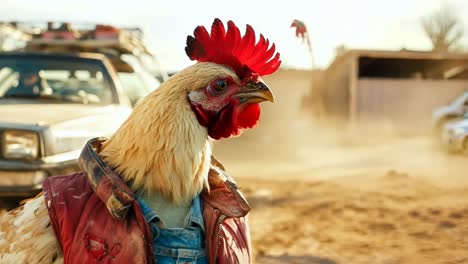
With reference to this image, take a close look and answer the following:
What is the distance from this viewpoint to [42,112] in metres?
4.68

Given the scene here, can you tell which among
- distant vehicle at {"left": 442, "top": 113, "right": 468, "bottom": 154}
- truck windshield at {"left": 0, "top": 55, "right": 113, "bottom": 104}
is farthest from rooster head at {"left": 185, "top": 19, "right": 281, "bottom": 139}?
distant vehicle at {"left": 442, "top": 113, "right": 468, "bottom": 154}

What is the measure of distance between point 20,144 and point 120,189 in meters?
2.58

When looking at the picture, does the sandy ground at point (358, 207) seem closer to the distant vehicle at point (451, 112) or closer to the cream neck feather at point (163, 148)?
the distant vehicle at point (451, 112)

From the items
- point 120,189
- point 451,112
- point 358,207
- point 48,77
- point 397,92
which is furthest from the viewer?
point 397,92

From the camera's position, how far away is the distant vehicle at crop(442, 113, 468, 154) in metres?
13.4

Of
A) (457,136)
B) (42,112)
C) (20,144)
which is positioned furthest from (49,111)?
(457,136)

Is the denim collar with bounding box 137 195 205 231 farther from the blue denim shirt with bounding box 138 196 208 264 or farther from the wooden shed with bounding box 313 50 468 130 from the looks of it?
the wooden shed with bounding box 313 50 468 130

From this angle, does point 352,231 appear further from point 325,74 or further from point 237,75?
point 325,74

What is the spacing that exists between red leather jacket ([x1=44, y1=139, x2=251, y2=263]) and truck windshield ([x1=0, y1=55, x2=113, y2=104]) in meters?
3.57

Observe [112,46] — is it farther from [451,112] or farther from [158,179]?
[451,112]

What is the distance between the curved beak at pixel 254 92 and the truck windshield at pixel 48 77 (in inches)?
141

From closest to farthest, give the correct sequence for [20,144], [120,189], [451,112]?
[120,189] → [20,144] → [451,112]

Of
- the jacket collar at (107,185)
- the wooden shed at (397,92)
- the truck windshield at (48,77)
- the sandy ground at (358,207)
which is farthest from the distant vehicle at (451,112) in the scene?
the jacket collar at (107,185)

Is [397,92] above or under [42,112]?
under
